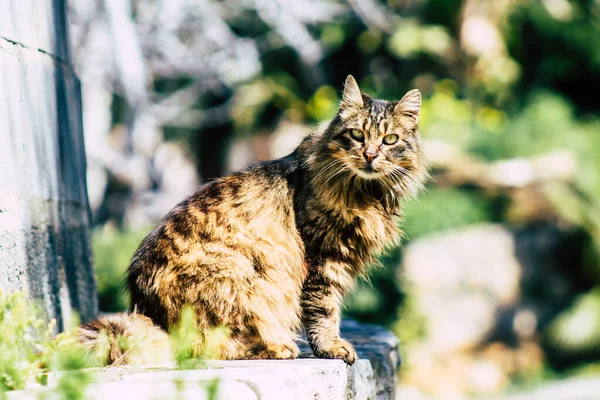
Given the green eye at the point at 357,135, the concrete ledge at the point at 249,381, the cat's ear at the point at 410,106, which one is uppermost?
the cat's ear at the point at 410,106

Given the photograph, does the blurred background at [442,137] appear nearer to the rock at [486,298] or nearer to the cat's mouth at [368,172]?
the rock at [486,298]

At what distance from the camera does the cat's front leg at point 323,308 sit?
3.16 metres

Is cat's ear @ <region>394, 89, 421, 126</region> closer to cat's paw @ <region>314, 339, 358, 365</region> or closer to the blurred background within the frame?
cat's paw @ <region>314, 339, 358, 365</region>

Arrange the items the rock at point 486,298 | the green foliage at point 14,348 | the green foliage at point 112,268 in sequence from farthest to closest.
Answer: the rock at point 486,298 → the green foliage at point 112,268 → the green foliage at point 14,348

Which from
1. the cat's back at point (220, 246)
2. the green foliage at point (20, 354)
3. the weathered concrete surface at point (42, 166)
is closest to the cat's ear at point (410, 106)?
the cat's back at point (220, 246)

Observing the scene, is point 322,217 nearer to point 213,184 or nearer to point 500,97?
point 213,184

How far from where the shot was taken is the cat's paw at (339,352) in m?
3.08

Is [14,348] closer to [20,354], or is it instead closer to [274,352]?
[20,354]

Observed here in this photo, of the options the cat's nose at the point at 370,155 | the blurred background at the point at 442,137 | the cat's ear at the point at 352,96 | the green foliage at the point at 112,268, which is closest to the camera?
the cat's nose at the point at 370,155

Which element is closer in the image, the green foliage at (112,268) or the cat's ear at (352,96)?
the cat's ear at (352,96)

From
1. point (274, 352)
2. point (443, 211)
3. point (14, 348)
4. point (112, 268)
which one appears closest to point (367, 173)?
point (274, 352)

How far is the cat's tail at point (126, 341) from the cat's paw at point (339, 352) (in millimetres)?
653

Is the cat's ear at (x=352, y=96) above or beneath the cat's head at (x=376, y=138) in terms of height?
above

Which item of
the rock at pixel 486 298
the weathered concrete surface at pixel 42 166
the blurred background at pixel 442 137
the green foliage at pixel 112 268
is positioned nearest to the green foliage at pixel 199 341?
the weathered concrete surface at pixel 42 166
